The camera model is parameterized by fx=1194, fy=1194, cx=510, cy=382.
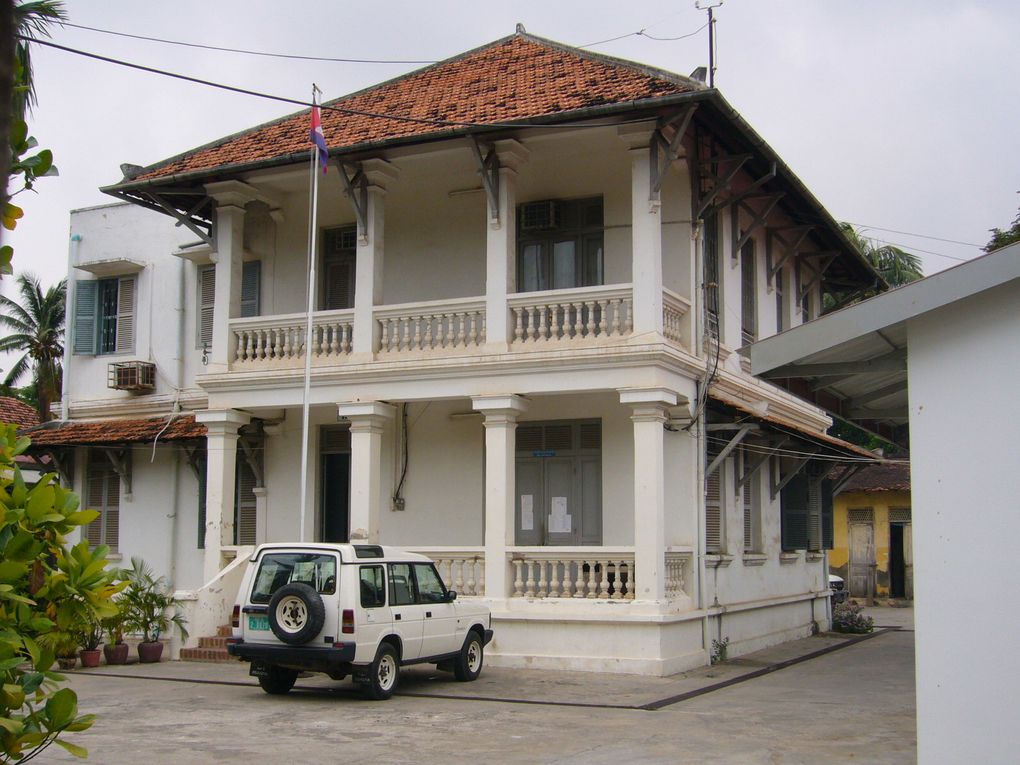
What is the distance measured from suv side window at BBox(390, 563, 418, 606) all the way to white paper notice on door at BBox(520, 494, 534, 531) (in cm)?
421

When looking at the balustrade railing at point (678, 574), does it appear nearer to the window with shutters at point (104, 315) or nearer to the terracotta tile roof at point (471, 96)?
the terracotta tile roof at point (471, 96)

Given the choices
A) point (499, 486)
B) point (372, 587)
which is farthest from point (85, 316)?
point (372, 587)

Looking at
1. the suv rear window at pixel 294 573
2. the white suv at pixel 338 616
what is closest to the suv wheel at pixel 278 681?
the white suv at pixel 338 616

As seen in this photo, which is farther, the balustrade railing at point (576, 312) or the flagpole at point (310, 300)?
the flagpole at point (310, 300)

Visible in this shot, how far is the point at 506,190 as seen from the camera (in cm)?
1698

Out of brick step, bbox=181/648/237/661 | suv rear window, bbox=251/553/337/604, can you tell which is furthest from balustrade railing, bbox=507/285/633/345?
brick step, bbox=181/648/237/661

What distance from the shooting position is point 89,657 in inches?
675

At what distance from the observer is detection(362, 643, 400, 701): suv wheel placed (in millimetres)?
13117

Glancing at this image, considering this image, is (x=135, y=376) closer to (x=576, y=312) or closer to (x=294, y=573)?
(x=576, y=312)

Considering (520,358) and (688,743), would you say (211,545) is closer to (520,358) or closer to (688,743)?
(520,358)

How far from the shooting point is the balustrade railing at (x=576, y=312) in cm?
1633

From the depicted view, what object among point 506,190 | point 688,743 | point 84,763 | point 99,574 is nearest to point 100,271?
point 506,190

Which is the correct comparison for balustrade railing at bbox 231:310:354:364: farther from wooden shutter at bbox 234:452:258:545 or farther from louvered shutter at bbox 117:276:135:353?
louvered shutter at bbox 117:276:135:353

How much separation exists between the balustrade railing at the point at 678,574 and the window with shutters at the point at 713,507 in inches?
45.5
